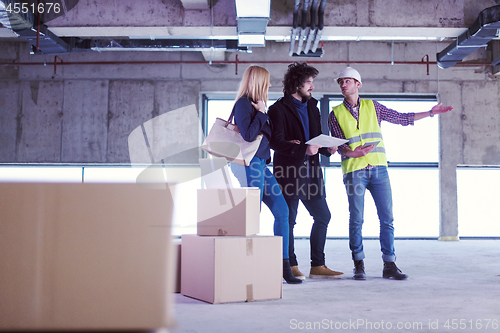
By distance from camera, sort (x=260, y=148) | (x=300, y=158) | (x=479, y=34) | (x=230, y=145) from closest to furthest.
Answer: (x=230, y=145), (x=260, y=148), (x=300, y=158), (x=479, y=34)

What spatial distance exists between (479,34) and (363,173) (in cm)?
306

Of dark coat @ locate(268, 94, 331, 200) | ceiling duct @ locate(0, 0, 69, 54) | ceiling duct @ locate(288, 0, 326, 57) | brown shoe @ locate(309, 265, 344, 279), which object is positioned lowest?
brown shoe @ locate(309, 265, 344, 279)

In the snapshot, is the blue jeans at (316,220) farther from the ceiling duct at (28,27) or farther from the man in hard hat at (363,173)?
the ceiling duct at (28,27)

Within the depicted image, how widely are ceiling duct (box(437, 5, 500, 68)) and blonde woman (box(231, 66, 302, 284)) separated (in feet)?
10.9

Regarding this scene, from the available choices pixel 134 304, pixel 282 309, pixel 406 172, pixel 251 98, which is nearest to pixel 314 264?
pixel 282 309

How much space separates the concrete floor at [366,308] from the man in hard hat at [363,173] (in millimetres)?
188

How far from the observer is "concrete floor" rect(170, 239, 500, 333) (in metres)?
1.61

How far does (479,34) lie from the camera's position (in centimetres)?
478

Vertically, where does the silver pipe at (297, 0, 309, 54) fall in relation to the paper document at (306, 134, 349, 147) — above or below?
above

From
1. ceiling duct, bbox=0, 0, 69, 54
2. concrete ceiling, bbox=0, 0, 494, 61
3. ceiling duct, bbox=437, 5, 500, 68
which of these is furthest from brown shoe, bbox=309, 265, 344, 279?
ceiling duct, bbox=0, 0, 69, 54

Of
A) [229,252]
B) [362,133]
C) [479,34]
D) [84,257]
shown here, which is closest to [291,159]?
[362,133]

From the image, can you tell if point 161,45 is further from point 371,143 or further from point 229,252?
point 229,252

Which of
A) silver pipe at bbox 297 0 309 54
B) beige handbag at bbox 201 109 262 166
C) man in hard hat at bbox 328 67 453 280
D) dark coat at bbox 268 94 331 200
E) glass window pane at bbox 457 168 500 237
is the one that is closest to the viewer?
beige handbag at bbox 201 109 262 166

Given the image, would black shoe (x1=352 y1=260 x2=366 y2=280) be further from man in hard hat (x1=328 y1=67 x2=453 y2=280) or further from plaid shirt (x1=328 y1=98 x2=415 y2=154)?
plaid shirt (x1=328 y1=98 x2=415 y2=154)
